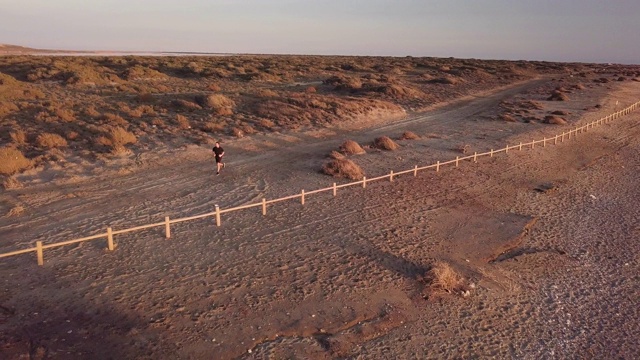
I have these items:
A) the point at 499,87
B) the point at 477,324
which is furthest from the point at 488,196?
the point at 499,87

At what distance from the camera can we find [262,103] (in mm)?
35688

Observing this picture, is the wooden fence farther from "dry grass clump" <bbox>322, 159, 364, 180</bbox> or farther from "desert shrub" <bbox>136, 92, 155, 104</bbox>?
"desert shrub" <bbox>136, 92, 155, 104</bbox>

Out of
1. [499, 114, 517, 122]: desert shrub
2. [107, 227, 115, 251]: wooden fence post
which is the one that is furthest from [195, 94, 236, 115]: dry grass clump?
[499, 114, 517, 122]: desert shrub

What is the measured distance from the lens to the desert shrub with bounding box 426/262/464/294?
12156 millimetres

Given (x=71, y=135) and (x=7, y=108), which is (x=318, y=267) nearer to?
(x=71, y=135)

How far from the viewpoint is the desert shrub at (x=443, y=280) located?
39.9 ft

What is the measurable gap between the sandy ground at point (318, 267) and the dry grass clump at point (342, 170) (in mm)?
884

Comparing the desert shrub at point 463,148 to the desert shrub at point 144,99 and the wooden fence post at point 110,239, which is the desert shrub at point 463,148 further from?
the desert shrub at point 144,99

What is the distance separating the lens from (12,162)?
20.0 m

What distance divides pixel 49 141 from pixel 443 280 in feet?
68.1

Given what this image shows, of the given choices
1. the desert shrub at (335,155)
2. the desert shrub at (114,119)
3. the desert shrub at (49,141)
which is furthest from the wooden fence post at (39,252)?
the desert shrub at (114,119)

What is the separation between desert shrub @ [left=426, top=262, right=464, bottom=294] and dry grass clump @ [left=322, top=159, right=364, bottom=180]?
9650 millimetres

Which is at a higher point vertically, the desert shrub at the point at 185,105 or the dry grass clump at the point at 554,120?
the desert shrub at the point at 185,105

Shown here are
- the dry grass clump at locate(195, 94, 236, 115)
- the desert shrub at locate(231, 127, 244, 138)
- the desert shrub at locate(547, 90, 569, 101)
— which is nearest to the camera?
the desert shrub at locate(231, 127, 244, 138)
